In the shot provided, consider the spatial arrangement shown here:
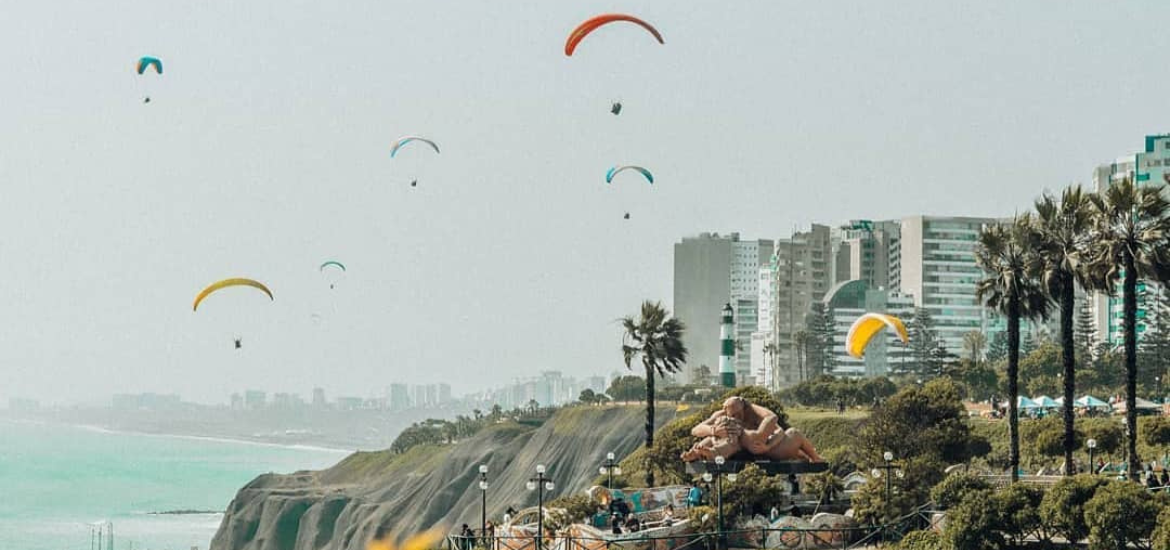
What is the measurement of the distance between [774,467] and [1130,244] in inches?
533

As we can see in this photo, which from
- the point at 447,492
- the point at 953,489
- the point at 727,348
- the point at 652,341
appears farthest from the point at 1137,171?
the point at 953,489

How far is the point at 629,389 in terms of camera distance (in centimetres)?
18138

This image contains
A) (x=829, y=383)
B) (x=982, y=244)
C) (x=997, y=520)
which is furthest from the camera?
(x=829, y=383)

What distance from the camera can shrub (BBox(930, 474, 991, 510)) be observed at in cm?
4612

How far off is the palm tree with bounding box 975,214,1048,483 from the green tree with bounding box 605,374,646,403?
4767 inches

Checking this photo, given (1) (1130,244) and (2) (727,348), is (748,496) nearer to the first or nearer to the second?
(1) (1130,244)

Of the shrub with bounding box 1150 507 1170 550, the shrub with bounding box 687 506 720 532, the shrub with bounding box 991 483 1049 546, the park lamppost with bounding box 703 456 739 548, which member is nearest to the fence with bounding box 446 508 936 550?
the shrub with bounding box 687 506 720 532

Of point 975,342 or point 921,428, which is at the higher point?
point 975,342

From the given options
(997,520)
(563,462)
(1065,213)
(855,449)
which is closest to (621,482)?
(855,449)

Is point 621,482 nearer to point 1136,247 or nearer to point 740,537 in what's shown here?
point 740,537

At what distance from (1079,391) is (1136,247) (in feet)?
212

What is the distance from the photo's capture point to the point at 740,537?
48781 mm

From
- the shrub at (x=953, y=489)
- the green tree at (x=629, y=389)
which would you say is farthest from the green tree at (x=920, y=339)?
the shrub at (x=953, y=489)

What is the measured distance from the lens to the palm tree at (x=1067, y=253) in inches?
2154
